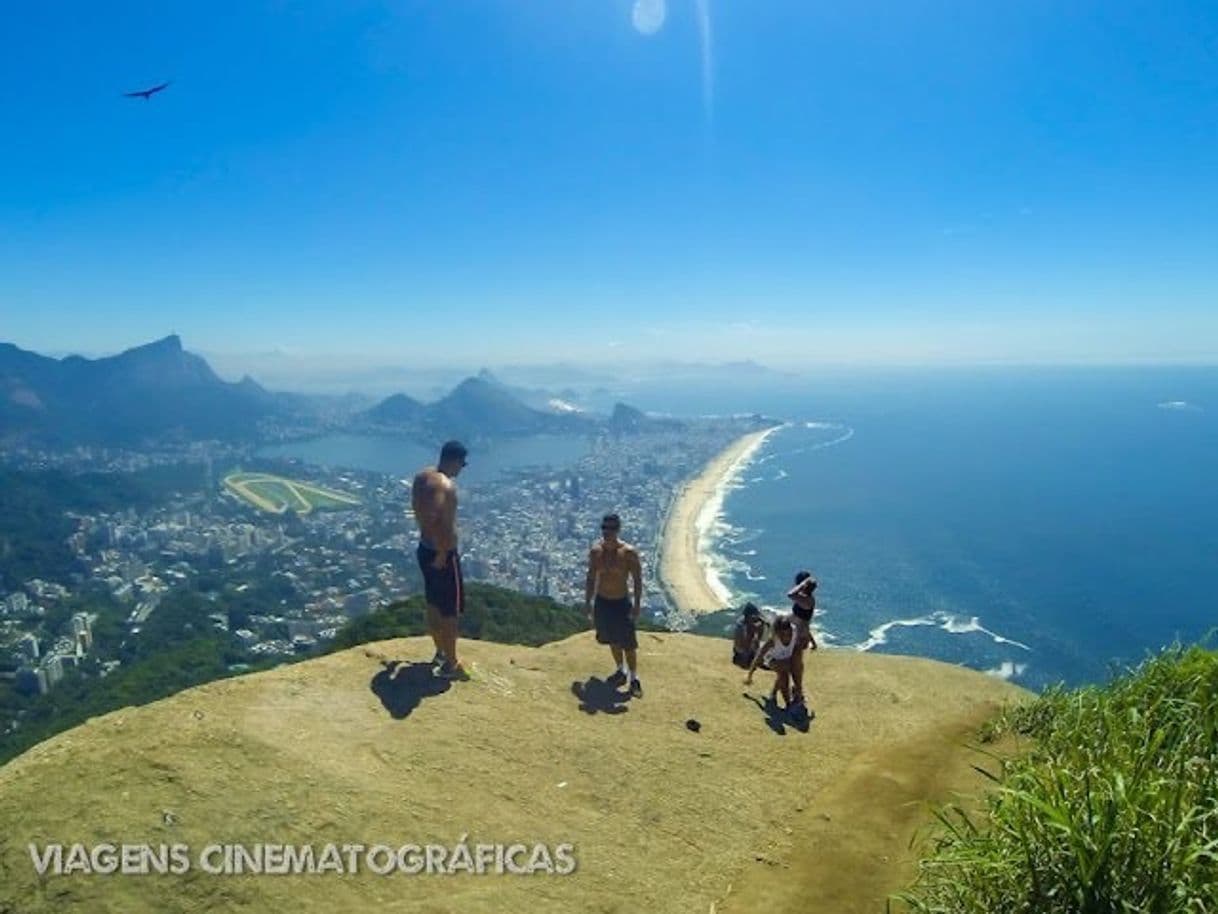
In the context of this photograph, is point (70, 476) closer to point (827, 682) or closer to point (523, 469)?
point (523, 469)

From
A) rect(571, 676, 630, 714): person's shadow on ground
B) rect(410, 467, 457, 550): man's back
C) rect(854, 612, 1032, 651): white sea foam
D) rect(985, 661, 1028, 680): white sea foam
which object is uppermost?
rect(410, 467, 457, 550): man's back

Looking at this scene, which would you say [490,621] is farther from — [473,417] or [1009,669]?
[473,417]

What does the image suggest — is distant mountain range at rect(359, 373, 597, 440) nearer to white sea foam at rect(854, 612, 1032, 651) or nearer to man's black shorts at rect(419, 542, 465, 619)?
white sea foam at rect(854, 612, 1032, 651)

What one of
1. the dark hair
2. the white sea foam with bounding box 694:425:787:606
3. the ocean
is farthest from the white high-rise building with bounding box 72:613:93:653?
the dark hair

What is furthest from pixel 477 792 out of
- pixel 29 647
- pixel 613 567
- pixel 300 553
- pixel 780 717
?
pixel 300 553

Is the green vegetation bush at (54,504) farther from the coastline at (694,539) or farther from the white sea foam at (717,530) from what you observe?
the white sea foam at (717,530)

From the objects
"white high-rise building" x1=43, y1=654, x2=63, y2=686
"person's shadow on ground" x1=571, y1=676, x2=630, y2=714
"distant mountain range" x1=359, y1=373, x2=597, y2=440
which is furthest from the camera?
"distant mountain range" x1=359, y1=373, x2=597, y2=440
